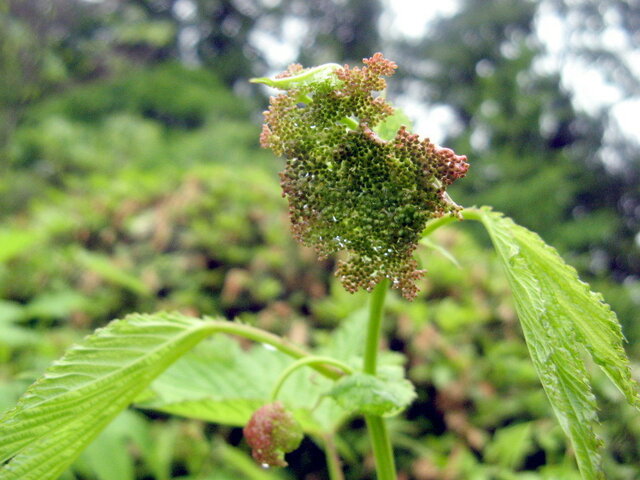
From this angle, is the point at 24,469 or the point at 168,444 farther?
the point at 168,444

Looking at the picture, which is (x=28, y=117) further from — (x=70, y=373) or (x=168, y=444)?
(x=70, y=373)

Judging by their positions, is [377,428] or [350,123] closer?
[350,123]

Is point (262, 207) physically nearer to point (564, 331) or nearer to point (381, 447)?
point (381, 447)

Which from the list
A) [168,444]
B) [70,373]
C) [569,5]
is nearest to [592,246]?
[569,5]

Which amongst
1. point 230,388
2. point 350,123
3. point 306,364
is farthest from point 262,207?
point 350,123

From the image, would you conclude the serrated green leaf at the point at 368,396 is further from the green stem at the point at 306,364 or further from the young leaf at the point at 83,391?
the young leaf at the point at 83,391

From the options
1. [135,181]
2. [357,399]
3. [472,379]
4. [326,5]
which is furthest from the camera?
[326,5]

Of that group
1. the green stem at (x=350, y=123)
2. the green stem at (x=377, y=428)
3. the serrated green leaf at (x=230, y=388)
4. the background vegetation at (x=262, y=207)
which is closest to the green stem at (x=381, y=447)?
the green stem at (x=377, y=428)
